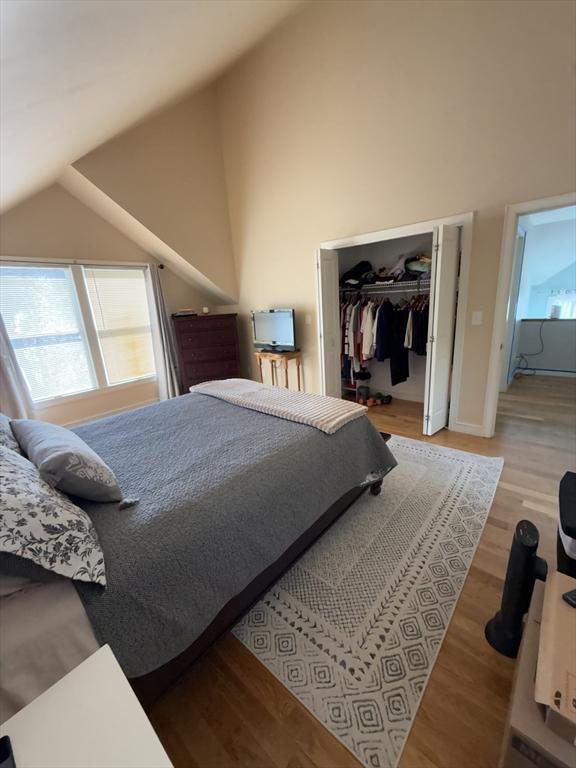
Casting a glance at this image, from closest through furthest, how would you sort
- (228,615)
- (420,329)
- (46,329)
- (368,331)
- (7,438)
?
1. (228,615)
2. (7,438)
3. (420,329)
4. (46,329)
5. (368,331)

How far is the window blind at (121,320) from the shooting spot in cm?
387

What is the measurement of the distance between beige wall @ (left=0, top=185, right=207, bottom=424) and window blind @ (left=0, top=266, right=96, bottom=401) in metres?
0.18

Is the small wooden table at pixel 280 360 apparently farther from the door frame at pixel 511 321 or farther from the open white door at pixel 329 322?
the door frame at pixel 511 321

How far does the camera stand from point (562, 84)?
2184 millimetres

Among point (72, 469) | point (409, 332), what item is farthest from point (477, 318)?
point (72, 469)

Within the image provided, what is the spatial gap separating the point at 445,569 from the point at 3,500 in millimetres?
1865

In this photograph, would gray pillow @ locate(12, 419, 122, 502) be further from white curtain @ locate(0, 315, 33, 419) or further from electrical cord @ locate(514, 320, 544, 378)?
electrical cord @ locate(514, 320, 544, 378)

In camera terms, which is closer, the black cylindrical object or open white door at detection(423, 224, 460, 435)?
the black cylindrical object

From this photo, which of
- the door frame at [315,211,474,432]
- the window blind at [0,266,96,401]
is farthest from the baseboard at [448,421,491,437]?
the window blind at [0,266,96,401]

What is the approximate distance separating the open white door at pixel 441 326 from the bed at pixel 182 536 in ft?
4.21

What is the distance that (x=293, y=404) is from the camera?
6.82 ft

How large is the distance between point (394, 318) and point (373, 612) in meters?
2.90

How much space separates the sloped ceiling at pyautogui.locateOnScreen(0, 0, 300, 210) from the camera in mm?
1241

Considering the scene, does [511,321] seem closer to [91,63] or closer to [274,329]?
[274,329]
